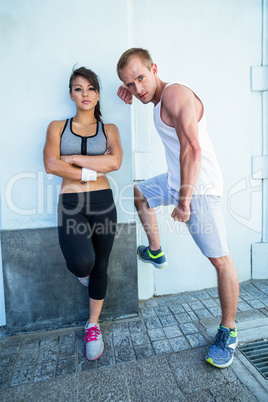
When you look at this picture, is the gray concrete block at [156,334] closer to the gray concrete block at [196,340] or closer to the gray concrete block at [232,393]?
the gray concrete block at [196,340]

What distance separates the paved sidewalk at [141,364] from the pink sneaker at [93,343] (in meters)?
0.05

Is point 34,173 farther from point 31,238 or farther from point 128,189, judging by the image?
point 128,189

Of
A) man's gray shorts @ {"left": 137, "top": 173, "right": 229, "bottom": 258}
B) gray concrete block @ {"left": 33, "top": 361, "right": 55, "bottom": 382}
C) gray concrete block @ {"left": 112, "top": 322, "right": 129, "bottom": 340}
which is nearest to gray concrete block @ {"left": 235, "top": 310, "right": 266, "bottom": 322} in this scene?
man's gray shorts @ {"left": 137, "top": 173, "right": 229, "bottom": 258}

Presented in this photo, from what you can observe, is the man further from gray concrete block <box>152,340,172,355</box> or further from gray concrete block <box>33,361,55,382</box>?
gray concrete block <box>33,361,55,382</box>

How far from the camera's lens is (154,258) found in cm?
279

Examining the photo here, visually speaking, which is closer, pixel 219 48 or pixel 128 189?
pixel 128 189

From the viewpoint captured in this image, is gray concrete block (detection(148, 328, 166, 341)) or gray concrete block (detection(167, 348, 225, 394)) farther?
gray concrete block (detection(148, 328, 166, 341))

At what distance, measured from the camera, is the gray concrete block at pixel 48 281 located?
2.61 metres

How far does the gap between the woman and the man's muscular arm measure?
0.70 metres

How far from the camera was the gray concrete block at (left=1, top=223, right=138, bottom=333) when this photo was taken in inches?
103

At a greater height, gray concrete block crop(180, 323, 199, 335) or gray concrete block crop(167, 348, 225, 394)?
gray concrete block crop(180, 323, 199, 335)

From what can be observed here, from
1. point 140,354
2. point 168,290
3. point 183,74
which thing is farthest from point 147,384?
point 183,74

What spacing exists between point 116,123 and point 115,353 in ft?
6.98

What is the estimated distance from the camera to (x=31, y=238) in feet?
8.56
